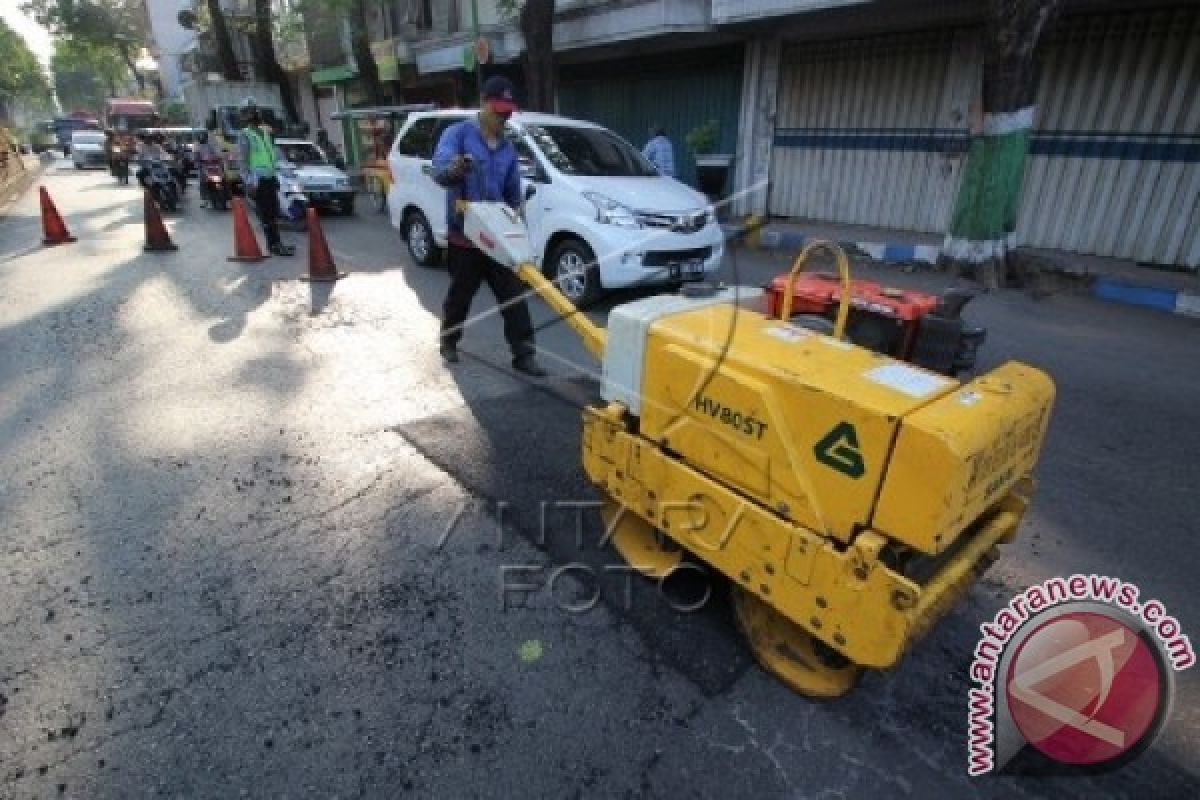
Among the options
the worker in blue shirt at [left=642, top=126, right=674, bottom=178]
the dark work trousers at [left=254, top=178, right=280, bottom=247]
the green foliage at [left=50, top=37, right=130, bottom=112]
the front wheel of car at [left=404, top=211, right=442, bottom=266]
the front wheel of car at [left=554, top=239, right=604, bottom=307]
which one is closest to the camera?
the front wheel of car at [left=554, top=239, right=604, bottom=307]

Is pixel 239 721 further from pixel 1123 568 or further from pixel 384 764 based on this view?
pixel 1123 568

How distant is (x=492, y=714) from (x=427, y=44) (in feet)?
60.7

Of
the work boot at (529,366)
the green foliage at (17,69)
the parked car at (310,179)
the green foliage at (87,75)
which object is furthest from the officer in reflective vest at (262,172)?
the green foliage at (17,69)

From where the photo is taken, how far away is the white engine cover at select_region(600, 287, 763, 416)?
2.34 m

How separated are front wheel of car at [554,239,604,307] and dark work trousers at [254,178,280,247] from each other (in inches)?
186

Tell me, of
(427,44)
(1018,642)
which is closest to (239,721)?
(1018,642)

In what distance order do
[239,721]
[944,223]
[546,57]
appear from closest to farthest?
1. [239,721]
2. [944,223]
3. [546,57]

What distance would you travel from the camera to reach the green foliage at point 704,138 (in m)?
11.6

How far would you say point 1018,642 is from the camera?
6.57 feet

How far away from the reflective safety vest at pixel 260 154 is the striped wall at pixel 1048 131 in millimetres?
8327

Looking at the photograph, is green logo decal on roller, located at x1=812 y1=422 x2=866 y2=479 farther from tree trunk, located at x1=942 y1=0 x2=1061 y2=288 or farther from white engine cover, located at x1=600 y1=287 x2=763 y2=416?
tree trunk, located at x1=942 y1=0 x2=1061 y2=288

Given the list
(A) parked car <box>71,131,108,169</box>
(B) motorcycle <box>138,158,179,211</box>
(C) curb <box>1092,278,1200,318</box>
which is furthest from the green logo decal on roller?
(A) parked car <box>71,131,108,169</box>

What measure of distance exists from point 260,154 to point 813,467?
30.0 ft

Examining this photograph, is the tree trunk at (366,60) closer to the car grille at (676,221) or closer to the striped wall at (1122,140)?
the car grille at (676,221)
